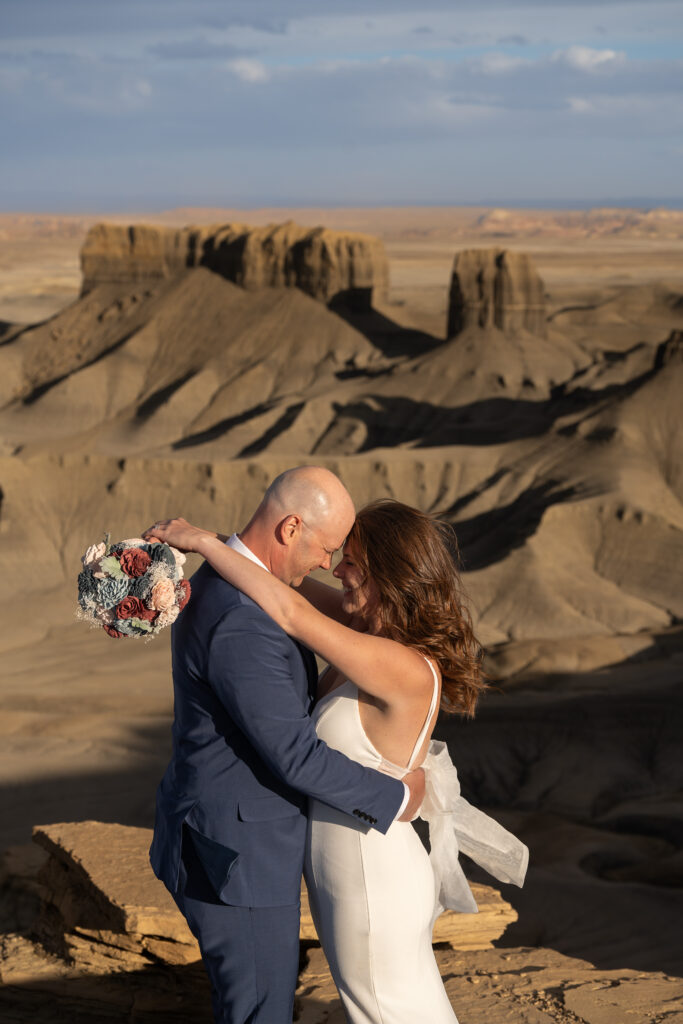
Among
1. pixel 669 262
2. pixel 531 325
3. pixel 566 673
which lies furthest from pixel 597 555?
pixel 669 262

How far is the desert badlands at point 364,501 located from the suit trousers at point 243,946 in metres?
1.59

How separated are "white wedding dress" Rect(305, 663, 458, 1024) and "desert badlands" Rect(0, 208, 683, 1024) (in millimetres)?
1625

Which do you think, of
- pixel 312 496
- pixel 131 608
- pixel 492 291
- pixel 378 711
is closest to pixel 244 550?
pixel 312 496

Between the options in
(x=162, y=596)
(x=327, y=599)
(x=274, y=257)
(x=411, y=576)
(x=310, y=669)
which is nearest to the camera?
(x=162, y=596)

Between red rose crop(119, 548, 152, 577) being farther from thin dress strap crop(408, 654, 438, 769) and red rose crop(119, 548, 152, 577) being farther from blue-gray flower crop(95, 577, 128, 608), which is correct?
thin dress strap crop(408, 654, 438, 769)

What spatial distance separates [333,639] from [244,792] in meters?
0.63

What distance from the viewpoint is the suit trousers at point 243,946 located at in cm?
402

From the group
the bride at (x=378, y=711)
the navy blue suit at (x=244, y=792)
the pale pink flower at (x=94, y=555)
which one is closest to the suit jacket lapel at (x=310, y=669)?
the navy blue suit at (x=244, y=792)

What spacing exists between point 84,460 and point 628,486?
705 inches

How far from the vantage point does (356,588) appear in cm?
411

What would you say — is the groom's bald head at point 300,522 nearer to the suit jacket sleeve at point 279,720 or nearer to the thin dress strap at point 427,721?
the suit jacket sleeve at point 279,720

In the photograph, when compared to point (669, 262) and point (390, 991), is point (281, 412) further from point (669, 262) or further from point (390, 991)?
point (669, 262)

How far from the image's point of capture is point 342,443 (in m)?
48.6

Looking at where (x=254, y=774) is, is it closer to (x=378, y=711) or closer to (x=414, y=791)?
(x=378, y=711)
